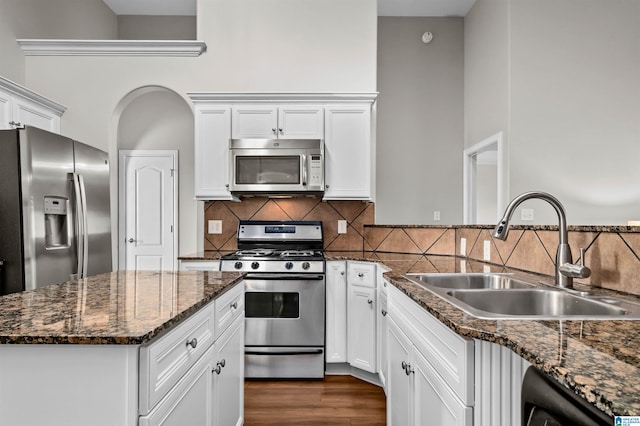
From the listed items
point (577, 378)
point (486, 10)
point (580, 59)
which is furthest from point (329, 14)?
point (577, 378)

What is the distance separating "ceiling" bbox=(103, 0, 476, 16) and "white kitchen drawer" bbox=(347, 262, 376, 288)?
10.7 feet

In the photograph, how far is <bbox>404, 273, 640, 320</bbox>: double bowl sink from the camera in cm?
106

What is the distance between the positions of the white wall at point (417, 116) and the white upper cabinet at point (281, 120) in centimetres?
160

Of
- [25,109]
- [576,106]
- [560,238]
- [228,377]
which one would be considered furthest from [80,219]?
[576,106]

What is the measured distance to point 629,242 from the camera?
49.3 inches

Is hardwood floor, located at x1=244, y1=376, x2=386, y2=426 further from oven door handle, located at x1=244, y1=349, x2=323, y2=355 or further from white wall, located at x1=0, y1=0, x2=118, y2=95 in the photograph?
white wall, located at x1=0, y1=0, x2=118, y2=95

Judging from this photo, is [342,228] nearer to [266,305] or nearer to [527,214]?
[266,305]

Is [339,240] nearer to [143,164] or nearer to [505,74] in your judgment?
[505,74]

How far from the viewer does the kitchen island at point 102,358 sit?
0.85 m

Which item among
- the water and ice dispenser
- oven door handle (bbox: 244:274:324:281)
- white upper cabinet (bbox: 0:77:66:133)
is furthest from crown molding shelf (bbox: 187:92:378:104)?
oven door handle (bbox: 244:274:324:281)

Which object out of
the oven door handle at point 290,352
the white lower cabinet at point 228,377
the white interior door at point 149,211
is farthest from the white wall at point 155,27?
the white lower cabinet at point 228,377

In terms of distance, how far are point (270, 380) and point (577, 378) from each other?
8.50 feet

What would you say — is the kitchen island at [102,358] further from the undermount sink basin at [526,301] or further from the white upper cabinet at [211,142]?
the white upper cabinet at [211,142]

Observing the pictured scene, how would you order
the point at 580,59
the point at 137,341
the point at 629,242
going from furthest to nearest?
the point at 580,59 < the point at 629,242 < the point at 137,341
